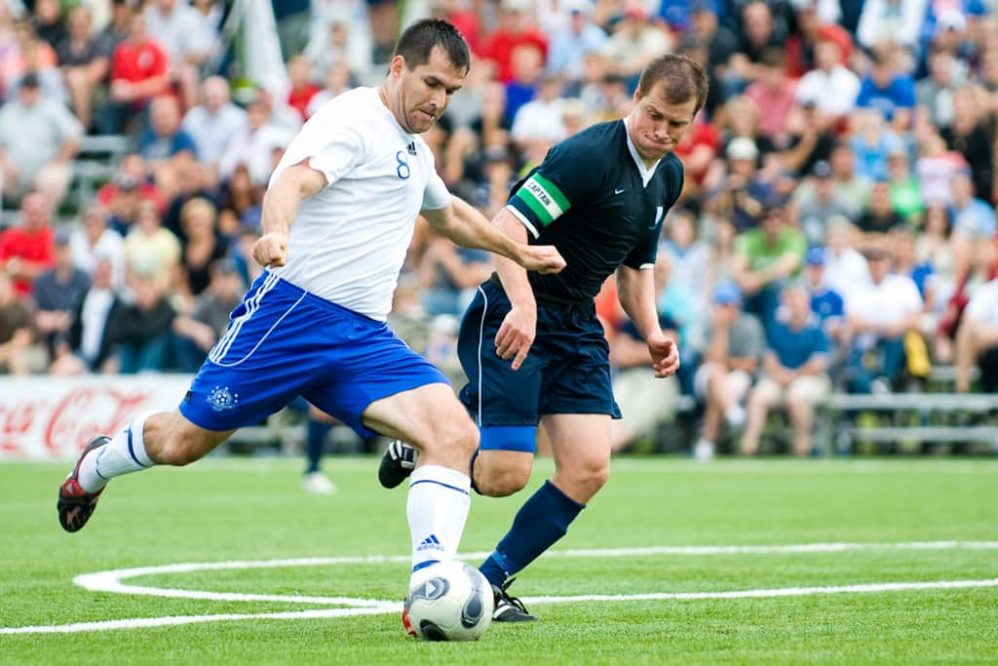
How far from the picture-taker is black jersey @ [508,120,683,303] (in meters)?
7.88

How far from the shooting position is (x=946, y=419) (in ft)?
68.0

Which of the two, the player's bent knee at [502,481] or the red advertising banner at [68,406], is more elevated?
the player's bent knee at [502,481]

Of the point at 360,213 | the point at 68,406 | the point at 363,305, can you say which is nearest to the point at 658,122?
the point at 360,213

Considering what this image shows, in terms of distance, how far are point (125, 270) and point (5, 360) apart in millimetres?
1766

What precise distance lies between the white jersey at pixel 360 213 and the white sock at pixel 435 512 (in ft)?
2.57

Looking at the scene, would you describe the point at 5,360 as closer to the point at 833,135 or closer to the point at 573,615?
the point at 833,135

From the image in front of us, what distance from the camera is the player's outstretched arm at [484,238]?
7434mm

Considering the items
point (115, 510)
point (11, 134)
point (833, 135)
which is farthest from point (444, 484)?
point (11, 134)

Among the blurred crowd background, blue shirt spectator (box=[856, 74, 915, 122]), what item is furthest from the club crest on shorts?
blue shirt spectator (box=[856, 74, 915, 122])

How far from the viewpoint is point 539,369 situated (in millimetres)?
7984

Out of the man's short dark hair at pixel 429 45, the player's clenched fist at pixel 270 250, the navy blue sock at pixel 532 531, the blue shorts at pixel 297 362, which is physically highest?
the man's short dark hair at pixel 429 45

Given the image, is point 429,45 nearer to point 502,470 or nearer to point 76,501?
point 502,470

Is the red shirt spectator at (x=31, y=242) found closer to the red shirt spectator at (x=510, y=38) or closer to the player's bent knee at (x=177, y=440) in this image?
the red shirt spectator at (x=510, y=38)

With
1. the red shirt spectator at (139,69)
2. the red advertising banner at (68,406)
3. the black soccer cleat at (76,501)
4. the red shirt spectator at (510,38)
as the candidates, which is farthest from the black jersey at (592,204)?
the red shirt spectator at (139,69)
